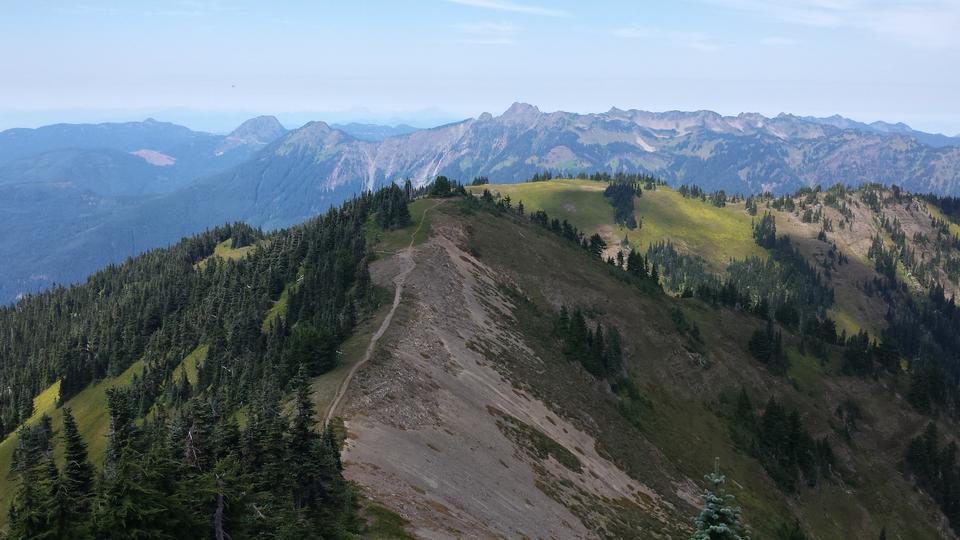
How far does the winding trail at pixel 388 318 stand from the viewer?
59.3 metres

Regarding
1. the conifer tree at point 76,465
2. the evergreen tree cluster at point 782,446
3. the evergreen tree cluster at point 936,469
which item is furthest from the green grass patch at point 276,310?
the evergreen tree cluster at point 936,469

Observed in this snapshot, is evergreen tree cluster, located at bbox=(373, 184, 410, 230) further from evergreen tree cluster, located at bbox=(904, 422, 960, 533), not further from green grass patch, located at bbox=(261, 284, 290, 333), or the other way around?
evergreen tree cluster, located at bbox=(904, 422, 960, 533)

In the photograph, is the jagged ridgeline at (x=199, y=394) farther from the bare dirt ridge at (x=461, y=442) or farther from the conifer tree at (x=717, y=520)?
the conifer tree at (x=717, y=520)

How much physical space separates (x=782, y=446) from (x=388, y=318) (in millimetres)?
87704

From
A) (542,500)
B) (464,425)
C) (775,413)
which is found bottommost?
(775,413)

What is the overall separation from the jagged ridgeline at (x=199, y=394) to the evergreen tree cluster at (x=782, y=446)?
83500 millimetres

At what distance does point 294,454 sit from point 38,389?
15195 cm

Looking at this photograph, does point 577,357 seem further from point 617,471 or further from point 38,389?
point 38,389

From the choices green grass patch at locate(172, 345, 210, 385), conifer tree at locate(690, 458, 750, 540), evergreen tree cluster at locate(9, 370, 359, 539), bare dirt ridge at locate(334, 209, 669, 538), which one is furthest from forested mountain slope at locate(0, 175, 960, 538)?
conifer tree at locate(690, 458, 750, 540)

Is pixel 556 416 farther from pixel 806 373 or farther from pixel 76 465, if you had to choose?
pixel 806 373

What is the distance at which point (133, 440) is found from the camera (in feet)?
102

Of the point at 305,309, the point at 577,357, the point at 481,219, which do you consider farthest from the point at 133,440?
the point at 481,219

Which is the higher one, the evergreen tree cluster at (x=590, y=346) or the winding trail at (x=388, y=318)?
the winding trail at (x=388, y=318)

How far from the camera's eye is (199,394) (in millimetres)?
90438
